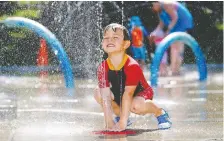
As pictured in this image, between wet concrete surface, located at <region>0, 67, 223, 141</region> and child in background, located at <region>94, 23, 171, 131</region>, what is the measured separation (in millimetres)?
196

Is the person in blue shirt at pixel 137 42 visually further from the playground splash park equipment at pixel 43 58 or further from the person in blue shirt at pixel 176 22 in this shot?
the playground splash park equipment at pixel 43 58

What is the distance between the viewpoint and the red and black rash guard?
234 inches

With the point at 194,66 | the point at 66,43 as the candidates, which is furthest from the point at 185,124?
the point at 194,66

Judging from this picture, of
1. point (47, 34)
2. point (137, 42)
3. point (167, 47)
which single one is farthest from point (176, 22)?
Result: point (47, 34)

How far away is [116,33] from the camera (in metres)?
6.05

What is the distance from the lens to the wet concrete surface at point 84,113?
225 inches

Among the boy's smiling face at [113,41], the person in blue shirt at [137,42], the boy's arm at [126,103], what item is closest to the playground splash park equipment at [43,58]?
the person in blue shirt at [137,42]

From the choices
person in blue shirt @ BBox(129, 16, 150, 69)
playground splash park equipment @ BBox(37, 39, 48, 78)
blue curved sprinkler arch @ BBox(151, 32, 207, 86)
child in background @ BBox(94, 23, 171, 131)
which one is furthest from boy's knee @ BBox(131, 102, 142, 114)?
person in blue shirt @ BBox(129, 16, 150, 69)

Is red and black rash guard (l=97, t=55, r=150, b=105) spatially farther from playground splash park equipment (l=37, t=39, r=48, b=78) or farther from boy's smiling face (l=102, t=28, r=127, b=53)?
playground splash park equipment (l=37, t=39, r=48, b=78)

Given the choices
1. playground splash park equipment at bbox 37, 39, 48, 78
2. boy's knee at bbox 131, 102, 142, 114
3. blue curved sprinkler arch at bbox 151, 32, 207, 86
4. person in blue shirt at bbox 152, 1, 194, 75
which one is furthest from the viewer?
person in blue shirt at bbox 152, 1, 194, 75

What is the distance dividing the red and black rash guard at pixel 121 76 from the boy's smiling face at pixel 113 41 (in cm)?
10

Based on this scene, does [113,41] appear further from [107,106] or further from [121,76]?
[107,106]

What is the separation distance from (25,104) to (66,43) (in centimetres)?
660

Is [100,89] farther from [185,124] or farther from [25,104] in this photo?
[25,104]
